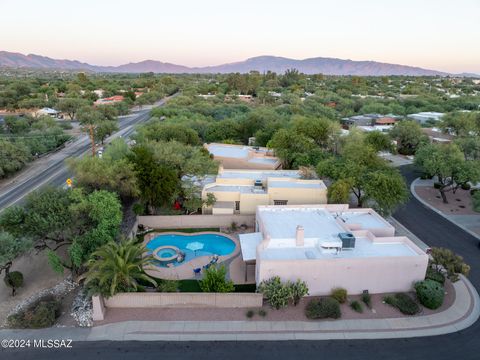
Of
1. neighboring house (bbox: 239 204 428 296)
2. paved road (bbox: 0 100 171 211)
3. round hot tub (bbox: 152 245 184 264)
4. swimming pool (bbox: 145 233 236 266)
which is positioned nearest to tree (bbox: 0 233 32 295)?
swimming pool (bbox: 145 233 236 266)

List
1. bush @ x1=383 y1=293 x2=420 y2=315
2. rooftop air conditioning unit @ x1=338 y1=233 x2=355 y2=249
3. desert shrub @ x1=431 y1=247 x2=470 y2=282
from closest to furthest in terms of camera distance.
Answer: bush @ x1=383 y1=293 x2=420 y2=315 → desert shrub @ x1=431 y1=247 x2=470 y2=282 → rooftop air conditioning unit @ x1=338 y1=233 x2=355 y2=249

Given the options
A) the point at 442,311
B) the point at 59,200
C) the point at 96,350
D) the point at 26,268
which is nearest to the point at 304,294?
the point at 442,311

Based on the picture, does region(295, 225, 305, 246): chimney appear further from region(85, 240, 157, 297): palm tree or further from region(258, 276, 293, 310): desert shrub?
region(85, 240, 157, 297): palm tree

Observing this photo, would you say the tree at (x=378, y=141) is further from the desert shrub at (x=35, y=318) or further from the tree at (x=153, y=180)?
the desert shrub at (x=35, y=318)

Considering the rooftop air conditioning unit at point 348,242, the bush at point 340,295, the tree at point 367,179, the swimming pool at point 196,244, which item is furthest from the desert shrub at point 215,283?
the tree at point 367,179

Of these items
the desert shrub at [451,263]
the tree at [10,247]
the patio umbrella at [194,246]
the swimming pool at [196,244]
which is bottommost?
the swimming pool at [196,244]

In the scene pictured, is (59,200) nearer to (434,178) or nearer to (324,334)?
(324,334)
